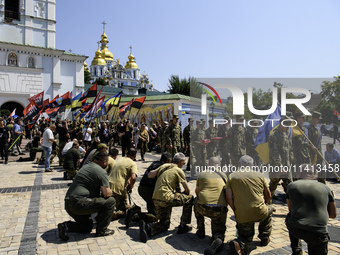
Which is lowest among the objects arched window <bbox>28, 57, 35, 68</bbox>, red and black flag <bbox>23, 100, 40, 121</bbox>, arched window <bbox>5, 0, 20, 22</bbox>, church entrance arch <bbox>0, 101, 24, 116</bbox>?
red and black flag <bbox>23, 100, 40, 121</bbox>

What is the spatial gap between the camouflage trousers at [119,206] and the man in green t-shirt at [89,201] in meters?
0.71

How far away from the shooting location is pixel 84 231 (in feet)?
17.1

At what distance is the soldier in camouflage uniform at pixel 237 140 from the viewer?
22.0ft

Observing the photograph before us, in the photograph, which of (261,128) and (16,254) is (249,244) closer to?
(261,128)

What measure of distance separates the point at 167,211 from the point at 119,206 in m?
1.30

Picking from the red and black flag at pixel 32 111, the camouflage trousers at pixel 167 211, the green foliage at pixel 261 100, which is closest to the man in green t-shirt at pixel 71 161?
the camouflage trousers at pixel 167 211

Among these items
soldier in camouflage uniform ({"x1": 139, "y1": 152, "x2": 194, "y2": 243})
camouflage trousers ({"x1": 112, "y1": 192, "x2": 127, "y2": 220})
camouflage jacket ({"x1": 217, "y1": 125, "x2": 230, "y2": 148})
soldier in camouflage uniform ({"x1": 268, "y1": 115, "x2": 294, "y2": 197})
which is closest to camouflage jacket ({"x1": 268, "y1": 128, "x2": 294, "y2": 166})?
soldier in camouflage uniform ({"x1": 268, "y1": 115, "x2": 294, "y2": 197})

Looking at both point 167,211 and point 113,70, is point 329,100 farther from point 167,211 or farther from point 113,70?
point 113,70

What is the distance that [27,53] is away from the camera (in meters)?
39.2

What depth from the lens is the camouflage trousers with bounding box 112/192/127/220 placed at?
5.93m

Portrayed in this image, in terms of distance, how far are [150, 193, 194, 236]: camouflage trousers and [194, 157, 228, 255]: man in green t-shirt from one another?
1.10 ft

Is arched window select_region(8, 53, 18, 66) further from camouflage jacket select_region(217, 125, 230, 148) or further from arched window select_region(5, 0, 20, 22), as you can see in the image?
camouflage jacket select_region(217, 125, 230, 148)

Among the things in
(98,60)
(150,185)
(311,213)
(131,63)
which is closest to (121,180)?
(150,185)

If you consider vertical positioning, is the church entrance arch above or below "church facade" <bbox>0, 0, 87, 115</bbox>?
below
